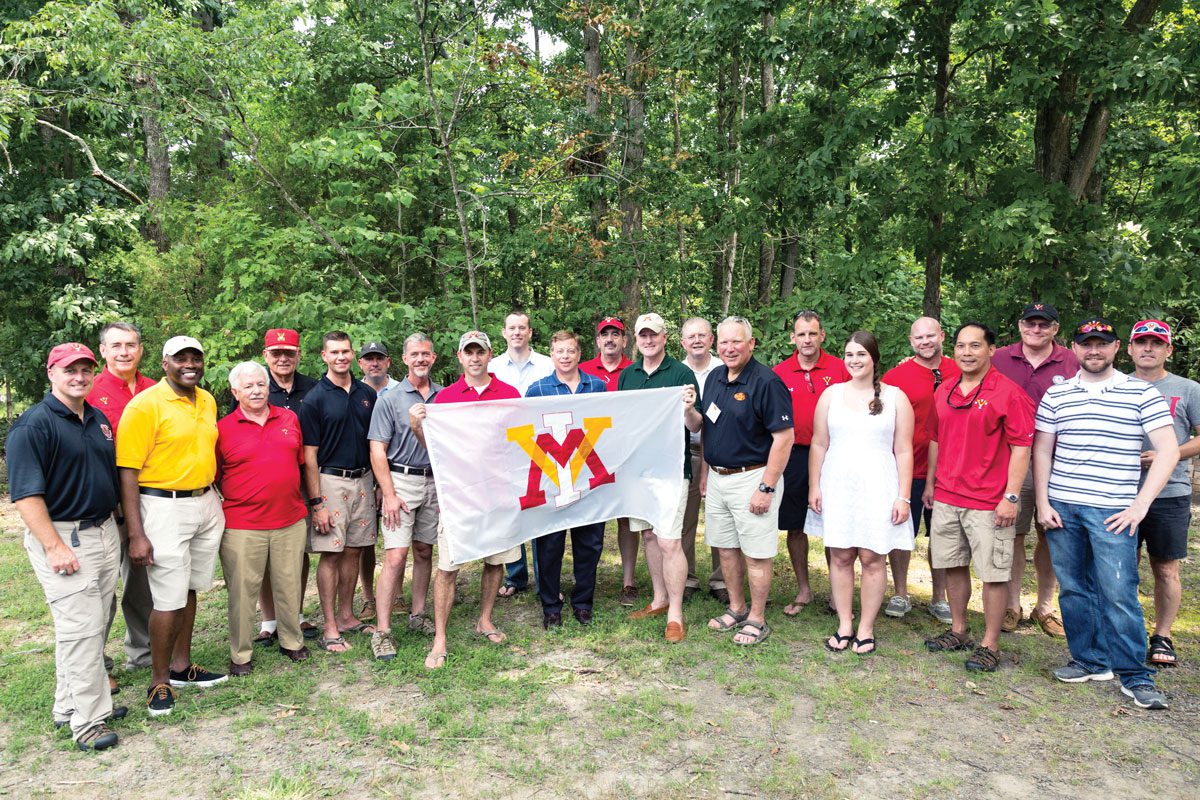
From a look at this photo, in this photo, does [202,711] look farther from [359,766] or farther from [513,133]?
[513,133]

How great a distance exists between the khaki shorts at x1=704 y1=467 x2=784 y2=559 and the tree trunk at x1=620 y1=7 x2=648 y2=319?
5699 millimetres

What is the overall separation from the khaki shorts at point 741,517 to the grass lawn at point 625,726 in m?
0.67

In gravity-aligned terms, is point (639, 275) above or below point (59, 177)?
below

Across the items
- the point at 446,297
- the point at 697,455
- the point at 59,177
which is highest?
the point at 59,177

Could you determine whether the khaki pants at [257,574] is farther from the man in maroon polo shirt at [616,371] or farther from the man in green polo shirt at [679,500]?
the man in maroon polo shirt at [616,371]

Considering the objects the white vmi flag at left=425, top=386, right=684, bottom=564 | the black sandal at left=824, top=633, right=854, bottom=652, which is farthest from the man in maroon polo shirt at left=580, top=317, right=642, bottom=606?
the black sandal at left=824, top=633, right=854, bottom=652

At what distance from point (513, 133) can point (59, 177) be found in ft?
27.8

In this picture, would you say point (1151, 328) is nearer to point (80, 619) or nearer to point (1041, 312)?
point (1041, 312)

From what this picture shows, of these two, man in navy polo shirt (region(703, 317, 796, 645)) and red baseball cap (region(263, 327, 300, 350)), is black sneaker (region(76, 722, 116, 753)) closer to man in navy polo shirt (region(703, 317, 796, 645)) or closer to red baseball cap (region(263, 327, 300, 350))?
red baseball cap (region(263, 327, 300, 350))

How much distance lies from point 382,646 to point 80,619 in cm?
166

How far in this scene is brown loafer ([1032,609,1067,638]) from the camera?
4879mm

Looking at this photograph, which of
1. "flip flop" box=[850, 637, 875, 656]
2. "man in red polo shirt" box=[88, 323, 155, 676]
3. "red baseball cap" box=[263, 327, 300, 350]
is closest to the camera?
"man in red polo shirt" box=[88, 323, 155, 676]

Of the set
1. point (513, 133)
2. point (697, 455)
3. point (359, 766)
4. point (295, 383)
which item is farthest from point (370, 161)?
point (359, 766)

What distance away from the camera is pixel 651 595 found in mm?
5777
